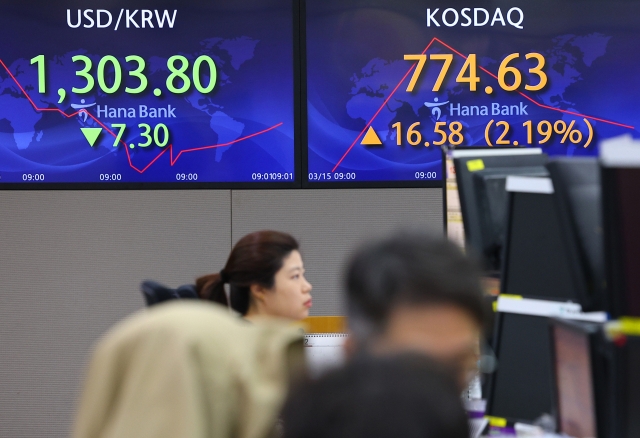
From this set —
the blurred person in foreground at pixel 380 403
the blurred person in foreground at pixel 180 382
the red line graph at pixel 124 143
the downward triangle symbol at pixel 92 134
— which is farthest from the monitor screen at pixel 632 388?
the downward triangle symbol at pixel 92 134

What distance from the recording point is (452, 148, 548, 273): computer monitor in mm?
1882

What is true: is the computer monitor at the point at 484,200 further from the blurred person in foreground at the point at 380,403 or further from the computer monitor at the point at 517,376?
the blurred person in foreground at the point at 380,403

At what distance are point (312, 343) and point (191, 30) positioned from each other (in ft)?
6.51

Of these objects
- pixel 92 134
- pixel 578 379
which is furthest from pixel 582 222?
pixel 92 134

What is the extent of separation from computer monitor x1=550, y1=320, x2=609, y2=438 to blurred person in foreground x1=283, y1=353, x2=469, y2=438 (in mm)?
704

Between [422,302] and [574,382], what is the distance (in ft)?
1.91

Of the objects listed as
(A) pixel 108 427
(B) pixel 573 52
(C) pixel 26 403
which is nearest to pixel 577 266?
(A) pixel 108 427

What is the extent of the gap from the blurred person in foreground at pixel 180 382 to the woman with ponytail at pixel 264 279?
1599 millimetres

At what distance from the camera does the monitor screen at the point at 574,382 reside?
1179 mm

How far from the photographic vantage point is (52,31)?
12.6 ft

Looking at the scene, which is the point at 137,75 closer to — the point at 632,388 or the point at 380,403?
the point at 632,388

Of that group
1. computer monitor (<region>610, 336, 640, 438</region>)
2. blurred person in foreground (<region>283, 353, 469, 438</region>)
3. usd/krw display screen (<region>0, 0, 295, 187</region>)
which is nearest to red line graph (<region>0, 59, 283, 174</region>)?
usd/krw display screen (<region>0, 0, 295, 187</region>)

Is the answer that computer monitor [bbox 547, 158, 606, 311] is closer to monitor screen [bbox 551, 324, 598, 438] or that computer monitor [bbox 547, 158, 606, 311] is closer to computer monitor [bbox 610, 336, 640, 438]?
monitor screen [bbox 551, 324, 598, 438]

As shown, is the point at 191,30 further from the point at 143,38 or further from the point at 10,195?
the point at 10,195
